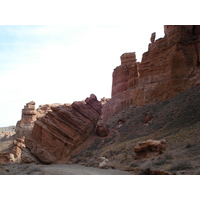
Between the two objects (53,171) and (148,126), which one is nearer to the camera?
(53,171)

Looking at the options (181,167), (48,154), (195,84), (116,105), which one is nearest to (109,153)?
(48,154)

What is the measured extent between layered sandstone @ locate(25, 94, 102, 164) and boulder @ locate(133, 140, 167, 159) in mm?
9681

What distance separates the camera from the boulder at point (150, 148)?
15.9m

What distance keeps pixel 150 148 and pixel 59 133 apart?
11.2 meters

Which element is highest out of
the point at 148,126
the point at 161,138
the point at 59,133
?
the point at 148,126

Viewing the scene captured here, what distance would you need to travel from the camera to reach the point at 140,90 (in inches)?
1515

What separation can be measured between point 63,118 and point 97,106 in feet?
20.2

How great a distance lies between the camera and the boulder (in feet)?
52.2

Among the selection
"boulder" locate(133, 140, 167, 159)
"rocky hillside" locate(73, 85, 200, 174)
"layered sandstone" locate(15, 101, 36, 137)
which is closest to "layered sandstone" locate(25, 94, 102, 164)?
"rocky hillside" locate(73, 85, 200, 174)

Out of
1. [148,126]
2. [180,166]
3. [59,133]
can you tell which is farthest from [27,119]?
[180,166]

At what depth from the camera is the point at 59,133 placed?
24297mm

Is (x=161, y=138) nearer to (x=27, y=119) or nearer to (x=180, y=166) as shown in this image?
(x=180, y=166)

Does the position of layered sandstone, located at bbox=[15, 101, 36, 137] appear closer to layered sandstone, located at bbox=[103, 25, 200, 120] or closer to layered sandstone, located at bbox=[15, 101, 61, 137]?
layered sandstone, located at bbox=[15, 101, 61, 137]

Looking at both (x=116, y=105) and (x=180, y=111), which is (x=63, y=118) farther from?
(x=116, y=105)
